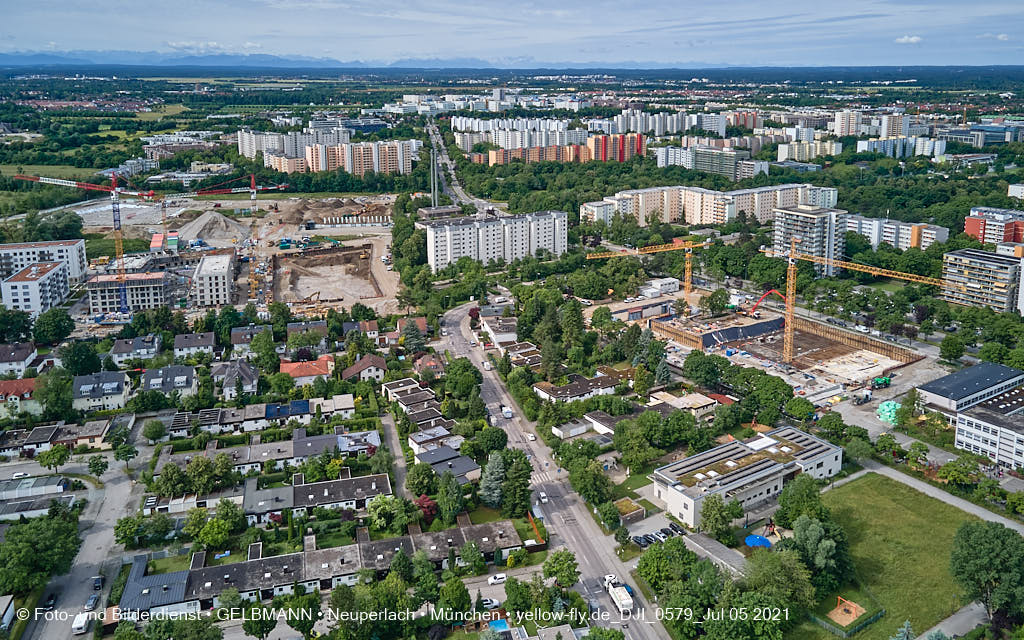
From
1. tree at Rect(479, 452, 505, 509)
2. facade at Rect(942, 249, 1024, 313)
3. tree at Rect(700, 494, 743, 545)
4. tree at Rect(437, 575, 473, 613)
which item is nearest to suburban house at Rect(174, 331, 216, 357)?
tree at Rect(479, 452, 505, 509)

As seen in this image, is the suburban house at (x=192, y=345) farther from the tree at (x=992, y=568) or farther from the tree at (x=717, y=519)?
the tree at (x=992, y=568)

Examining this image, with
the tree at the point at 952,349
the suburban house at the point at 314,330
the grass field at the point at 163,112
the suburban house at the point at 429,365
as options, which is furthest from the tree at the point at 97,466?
the grass field at the point at 163,112

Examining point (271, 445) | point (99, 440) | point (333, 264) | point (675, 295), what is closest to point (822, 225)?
point (675, 295)

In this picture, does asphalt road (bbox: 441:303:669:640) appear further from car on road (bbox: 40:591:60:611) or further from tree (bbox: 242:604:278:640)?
car on road (bbox: 40:591:60:611)

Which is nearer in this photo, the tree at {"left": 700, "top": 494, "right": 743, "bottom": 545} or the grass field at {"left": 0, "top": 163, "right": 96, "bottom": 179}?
the tree at {"left": 700, "top": 494, "right": 743, "bottom": 545}

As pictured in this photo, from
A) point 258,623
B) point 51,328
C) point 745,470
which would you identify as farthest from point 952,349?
point 51,328

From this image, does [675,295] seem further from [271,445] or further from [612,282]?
[271,445]

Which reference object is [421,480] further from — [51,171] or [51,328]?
[51,171]
